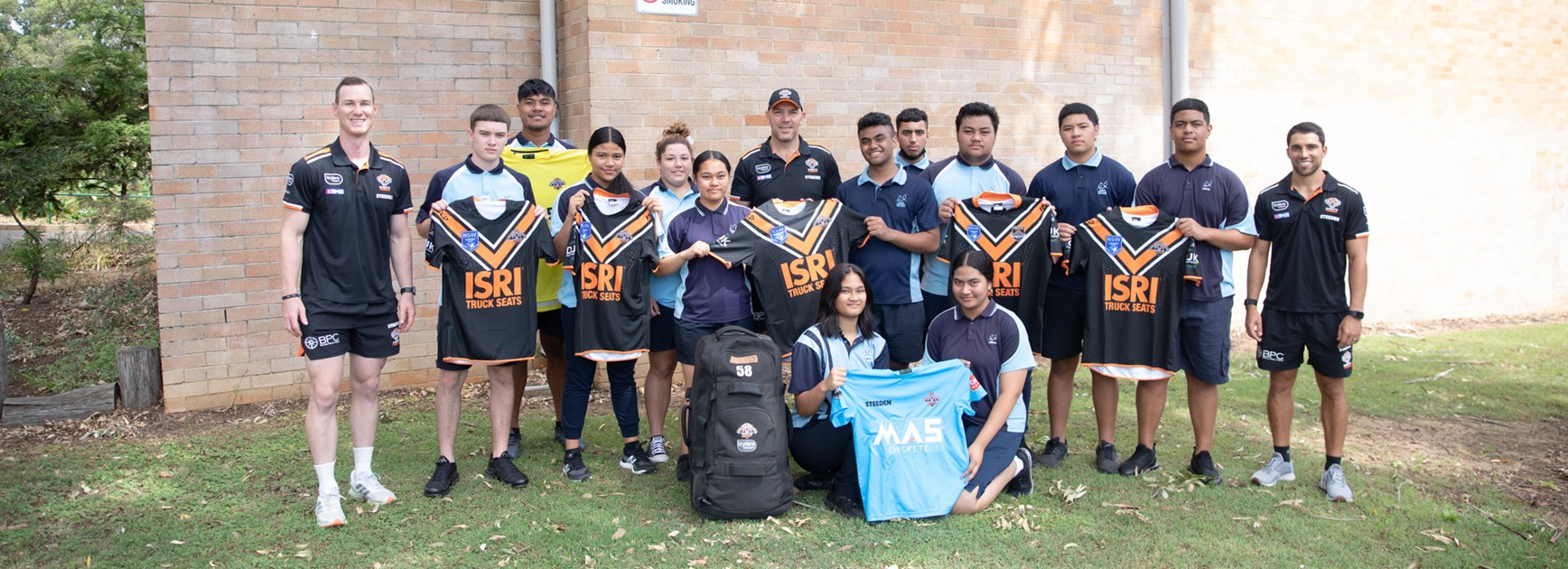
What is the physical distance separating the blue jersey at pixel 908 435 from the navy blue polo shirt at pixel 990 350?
0.20m

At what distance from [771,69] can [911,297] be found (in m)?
2.92

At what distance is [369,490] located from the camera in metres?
4.94

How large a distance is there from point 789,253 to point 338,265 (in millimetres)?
2038

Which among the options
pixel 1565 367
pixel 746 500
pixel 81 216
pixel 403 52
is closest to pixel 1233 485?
pixel 746 500

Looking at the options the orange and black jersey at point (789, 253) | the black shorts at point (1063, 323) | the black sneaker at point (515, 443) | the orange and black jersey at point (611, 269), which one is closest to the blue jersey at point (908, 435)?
the orange and black jersey at point (789, 253)

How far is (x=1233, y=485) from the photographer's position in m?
5.27

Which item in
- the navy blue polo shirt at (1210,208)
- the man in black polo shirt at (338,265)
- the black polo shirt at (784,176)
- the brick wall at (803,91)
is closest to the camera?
the man in black polo shirt at (338,265)

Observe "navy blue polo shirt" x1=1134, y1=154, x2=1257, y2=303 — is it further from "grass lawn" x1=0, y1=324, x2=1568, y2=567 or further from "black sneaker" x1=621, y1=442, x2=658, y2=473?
"black sneaker" x1=621, y1=442, x2=658, y2=473

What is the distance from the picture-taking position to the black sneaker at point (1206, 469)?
5.29m

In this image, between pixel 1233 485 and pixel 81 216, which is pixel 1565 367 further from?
pixel 81 216

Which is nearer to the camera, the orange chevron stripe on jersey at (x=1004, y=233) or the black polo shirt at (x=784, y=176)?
the orange chevron stripe on jersey at (x=1004, y=233)

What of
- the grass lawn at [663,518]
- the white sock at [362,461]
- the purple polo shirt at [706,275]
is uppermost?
the purple polo shirt at [706,275]

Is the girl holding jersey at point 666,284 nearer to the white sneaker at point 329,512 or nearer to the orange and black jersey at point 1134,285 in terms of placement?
the white sneaker at point 329,512

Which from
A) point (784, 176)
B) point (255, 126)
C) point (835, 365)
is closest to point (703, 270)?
point (784, 176)
